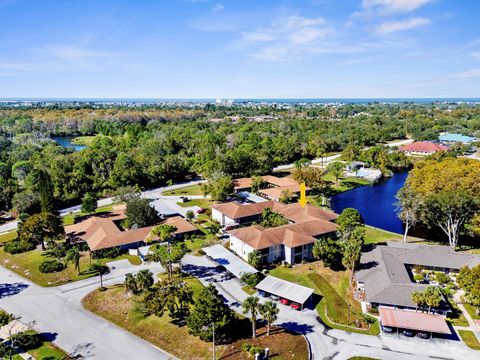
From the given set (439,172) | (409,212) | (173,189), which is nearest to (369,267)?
(409,212)

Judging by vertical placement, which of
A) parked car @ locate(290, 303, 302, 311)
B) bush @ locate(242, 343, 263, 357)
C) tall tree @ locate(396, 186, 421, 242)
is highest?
tall tree @ locate(396, 186, 421, 242)

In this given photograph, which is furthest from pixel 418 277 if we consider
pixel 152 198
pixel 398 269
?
pixel 152 198

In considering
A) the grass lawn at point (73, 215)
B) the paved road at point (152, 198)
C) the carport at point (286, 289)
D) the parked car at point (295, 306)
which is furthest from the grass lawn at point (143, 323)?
the paved road at point (152, 198)

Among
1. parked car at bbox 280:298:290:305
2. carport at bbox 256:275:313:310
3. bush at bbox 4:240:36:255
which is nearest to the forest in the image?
bush at bbox 4:240:36:255

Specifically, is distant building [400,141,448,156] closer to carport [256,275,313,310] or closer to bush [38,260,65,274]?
carport [256,275,313,310]

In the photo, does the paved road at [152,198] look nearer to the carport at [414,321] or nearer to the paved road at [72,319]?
the paved road at [72,319]

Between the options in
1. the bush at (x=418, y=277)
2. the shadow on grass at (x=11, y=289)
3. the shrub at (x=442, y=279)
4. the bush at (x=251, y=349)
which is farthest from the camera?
the bush at (x=418, y=277)

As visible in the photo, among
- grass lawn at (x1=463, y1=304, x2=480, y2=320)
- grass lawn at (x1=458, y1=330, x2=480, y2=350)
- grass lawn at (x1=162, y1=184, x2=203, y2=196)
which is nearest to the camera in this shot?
grass lawn at (x1=458, y1=330, x2=480, y2=350)

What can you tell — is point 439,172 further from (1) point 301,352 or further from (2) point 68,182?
(2) point 68,182
